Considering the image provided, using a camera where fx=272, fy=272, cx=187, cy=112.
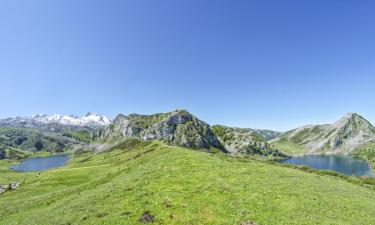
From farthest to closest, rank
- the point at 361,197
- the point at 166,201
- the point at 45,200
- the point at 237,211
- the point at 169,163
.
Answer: the point at 169,163, the point at 45,200, the point at 361,197, the point at 166,201, the point at 237,211

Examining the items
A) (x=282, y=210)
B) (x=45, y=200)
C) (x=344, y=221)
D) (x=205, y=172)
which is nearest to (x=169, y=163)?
(x=205, y=172)

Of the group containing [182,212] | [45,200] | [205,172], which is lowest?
[45,200]

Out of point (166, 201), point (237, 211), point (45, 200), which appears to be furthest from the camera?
point (45, 200)

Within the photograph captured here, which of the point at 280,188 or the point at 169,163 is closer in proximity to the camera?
the point at 280,188

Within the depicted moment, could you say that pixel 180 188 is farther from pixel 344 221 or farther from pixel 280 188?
pixel 344 221

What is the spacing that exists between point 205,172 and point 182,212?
893 inches

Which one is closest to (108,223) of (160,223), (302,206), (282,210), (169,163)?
(160,223)

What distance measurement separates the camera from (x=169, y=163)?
7038cm

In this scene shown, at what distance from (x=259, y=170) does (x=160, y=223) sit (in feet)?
117

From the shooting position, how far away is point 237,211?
35438 mm

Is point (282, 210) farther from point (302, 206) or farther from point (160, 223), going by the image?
point (160, 223)

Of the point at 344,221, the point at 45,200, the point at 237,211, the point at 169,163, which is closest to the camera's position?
the point at 344,221

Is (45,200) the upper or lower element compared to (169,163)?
lower

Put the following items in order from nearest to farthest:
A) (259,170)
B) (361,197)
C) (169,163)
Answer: (361,197)
(259,170)
(169,163)
